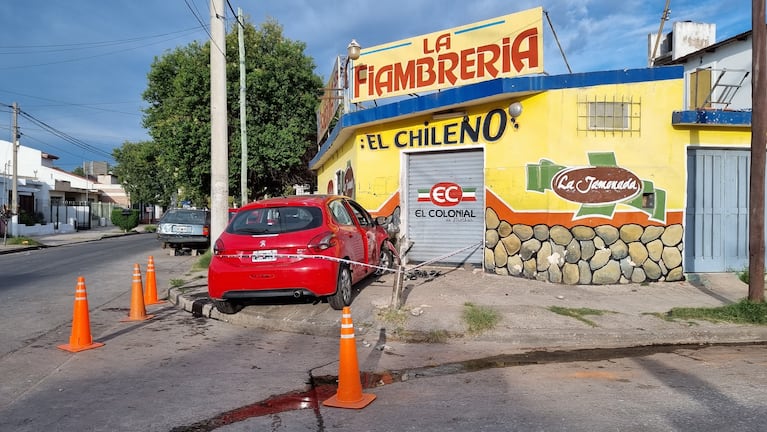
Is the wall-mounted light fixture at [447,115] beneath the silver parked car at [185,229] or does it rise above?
above

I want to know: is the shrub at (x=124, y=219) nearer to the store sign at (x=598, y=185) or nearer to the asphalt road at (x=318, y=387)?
the asphalt road at (x=318, y=387)

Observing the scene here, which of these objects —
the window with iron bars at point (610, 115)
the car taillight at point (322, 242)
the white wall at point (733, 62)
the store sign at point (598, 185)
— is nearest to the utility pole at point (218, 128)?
the car taillight at point (322, 242)

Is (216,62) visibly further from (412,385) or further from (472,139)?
(412,385)

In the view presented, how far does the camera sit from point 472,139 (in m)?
10.3

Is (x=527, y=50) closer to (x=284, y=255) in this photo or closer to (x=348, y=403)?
(x=284, y=255)

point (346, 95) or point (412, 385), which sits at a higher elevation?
point (346, 95)

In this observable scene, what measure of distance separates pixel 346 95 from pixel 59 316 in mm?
8017

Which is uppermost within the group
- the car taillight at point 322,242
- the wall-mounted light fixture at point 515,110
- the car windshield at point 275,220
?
the wall-mounted light fixture at point 515,110

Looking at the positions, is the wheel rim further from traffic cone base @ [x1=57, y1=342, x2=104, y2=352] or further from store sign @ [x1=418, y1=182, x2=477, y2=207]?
store sign @ [x1=418, y1=182, x2=477, y2=207]

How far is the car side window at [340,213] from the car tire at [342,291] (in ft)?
2.56

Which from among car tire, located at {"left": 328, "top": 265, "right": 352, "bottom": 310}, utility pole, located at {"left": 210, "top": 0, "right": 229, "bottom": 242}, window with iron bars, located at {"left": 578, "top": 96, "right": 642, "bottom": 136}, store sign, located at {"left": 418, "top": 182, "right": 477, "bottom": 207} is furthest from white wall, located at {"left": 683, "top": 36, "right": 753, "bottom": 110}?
car tire, located at {"left": 328, "top": 265, "right": 352, "bottom": 310}

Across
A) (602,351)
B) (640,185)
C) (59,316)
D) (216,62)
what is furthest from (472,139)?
(59,316)

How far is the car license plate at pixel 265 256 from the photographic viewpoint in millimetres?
6758

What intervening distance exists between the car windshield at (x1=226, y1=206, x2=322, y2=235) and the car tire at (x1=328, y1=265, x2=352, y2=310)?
2.54ft
